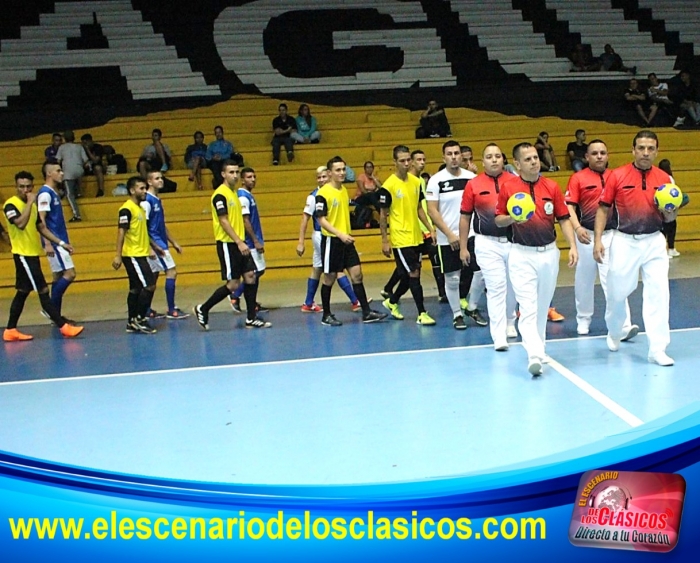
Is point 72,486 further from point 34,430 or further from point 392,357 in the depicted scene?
point 392,357

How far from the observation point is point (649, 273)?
6773 millimetres

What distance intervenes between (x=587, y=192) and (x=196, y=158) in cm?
892

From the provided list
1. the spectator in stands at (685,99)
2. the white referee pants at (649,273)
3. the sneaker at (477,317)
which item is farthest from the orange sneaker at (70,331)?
the spectator in stands at (685,99)

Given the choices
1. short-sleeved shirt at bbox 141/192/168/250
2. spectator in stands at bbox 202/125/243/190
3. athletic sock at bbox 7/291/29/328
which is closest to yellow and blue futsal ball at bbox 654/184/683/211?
short-sleeved shirt at bbox 141/192/168/250

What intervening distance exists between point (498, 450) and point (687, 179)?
12341 mm

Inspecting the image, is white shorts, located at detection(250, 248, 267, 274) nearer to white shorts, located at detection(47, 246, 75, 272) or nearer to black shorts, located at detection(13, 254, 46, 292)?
white shorts, located at detection(47, 246, 75, 272)

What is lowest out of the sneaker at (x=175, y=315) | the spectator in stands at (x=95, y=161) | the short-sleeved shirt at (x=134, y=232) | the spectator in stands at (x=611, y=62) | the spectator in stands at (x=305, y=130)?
the sneaker at (x=175, y=315)

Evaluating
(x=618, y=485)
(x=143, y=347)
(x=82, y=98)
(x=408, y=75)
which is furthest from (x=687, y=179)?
(x=618, y=485)

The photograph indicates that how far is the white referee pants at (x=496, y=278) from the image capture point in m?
7.51

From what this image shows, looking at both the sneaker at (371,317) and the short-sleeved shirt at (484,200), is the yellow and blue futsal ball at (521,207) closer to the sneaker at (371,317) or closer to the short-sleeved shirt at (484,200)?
the short-sleeved shirt at (484,200)

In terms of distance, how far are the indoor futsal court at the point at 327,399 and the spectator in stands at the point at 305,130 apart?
7.89 meters

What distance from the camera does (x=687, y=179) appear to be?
15.6 metres

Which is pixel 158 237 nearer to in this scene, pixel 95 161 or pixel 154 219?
pixel 154 219

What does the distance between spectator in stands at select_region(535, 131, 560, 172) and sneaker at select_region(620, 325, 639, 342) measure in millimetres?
8195
